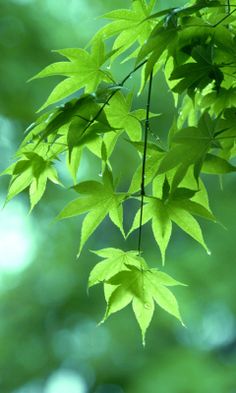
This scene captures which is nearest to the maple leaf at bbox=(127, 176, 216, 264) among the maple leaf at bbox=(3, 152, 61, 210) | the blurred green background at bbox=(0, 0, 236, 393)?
the maple leaf at bbox=(3, 152, 61, 210)

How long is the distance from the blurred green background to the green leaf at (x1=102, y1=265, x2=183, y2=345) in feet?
Answer: 6.28

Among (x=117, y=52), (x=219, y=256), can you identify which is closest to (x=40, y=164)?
(x=117, y=52)

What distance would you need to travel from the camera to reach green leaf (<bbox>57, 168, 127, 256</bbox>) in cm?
56

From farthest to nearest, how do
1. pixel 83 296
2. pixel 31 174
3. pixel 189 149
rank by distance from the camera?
pixel 83 296
pixel 31 174
pixel 189 149

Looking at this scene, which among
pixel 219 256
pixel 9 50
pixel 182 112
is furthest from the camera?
pixel 9 50

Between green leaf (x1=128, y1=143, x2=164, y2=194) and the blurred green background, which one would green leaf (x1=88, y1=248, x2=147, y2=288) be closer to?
green leaf (x1=128, y1=143, x2=164, y2=194)

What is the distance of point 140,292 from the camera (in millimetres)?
559

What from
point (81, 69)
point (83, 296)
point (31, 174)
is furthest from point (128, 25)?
point (83, 296)

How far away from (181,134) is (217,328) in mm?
2244

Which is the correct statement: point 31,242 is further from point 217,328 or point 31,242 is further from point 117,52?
point 117,52

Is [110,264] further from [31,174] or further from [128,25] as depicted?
[128,25]

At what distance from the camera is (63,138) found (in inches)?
22.7

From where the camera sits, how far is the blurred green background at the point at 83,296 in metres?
2.50

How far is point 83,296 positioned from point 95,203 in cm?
215
